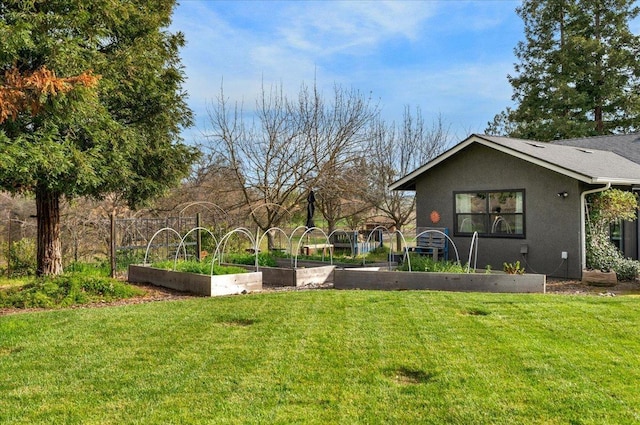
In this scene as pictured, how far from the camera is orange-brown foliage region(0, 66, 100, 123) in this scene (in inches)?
249

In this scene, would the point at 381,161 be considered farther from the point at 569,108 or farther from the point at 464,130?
the point at 569,108

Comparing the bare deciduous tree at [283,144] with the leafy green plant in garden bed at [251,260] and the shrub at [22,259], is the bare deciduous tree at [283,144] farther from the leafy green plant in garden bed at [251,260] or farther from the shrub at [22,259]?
the shrub at [22,259]

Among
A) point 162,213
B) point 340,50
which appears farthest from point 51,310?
point 340,50

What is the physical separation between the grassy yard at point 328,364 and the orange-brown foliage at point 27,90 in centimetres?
281

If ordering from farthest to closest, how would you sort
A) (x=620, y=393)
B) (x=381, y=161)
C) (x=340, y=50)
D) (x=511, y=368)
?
(x=381, y=161)
(x=340, y=50)
(x=511, y=368)
(x=620, y=393)

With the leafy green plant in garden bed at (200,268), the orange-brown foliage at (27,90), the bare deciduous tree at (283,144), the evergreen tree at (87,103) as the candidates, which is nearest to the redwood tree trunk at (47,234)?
the evergreen tree at (87,103)

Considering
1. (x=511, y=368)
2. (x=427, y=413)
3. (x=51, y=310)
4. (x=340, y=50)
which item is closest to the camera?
(x=427, y=413)

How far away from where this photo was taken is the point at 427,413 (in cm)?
315

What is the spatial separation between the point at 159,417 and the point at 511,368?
9.18ft

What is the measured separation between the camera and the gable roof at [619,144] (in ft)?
41.9

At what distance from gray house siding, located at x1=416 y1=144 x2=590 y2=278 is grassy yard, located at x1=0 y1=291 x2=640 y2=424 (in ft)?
11.5

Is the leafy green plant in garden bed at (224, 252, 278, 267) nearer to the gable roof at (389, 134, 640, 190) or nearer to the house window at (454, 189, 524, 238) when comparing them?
the gable roof at (389, 134, 640, 190)

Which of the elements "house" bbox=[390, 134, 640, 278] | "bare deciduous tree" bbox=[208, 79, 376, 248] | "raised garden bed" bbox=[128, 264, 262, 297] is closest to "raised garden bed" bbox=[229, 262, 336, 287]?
"raised garden bed" bbox=[128, 264, 262, 297]

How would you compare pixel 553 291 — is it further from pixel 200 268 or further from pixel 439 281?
pixel 200 268
